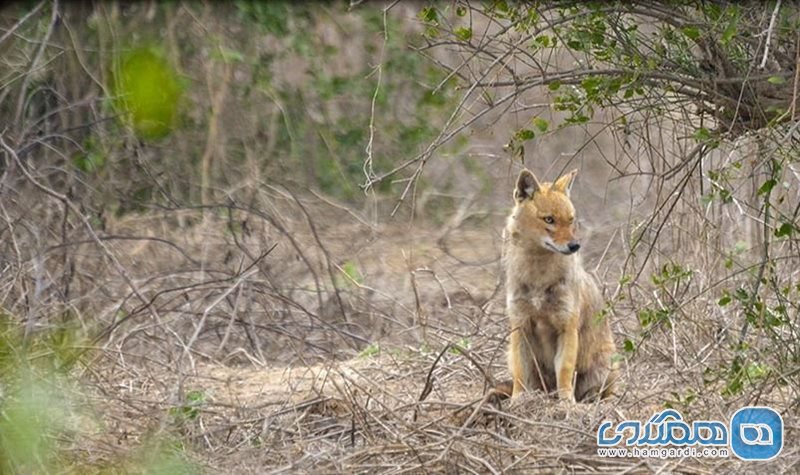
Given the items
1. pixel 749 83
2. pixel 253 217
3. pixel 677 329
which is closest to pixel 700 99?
pixel 749 83

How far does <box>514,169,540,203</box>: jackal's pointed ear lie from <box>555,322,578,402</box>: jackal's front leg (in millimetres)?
773

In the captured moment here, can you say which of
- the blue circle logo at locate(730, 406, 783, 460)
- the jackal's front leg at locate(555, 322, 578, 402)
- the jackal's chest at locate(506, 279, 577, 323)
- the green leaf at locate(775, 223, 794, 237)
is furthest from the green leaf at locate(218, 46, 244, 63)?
the green leaf at locate(775, 223, 794, 237)

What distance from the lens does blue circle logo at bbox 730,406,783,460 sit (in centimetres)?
577

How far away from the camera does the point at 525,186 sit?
7.32m

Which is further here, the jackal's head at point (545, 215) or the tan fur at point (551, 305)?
the jackal's head at point (545, 215)

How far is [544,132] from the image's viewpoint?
19.4ft

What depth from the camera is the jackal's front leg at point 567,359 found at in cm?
697

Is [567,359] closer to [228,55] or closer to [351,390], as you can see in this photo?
[351,390]

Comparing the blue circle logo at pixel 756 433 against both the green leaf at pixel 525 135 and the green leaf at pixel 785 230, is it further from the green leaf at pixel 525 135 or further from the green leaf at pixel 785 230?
the green leaf at pixel 525 135

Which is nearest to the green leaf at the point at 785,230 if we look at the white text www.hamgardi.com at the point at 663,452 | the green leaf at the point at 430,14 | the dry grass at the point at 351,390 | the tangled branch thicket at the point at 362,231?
the tangled branch thicket at the point at 362,231

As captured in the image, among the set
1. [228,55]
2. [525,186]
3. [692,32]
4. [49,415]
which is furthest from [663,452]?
[228,55]

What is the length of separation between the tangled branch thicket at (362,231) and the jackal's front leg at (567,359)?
0.39 meters

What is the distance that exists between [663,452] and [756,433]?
47 centimetres

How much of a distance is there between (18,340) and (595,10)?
270 centimetres
